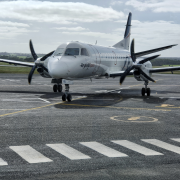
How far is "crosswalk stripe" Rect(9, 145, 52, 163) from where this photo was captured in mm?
8552

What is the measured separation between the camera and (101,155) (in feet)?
30.1

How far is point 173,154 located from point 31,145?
175 inches

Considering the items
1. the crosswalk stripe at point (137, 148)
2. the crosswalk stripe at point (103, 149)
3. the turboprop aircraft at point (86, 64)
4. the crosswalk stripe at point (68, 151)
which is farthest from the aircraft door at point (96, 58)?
the crosswalk stripe at point (68, 151)

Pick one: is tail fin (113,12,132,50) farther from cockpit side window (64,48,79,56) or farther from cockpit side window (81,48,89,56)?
cockpit side window (64,48,79,56)

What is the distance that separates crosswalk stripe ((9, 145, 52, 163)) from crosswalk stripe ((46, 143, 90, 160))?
2.18ft

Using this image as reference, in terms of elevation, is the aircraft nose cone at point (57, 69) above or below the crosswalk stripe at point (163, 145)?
above

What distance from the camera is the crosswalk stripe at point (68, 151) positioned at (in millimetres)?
8953

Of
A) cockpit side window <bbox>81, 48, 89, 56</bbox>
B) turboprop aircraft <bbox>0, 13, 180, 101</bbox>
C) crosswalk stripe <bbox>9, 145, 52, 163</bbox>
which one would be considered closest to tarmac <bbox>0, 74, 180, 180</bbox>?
crosswalk stripe <bbox>9, 145, 52, 163</bbox>

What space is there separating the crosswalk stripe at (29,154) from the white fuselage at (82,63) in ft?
37.4

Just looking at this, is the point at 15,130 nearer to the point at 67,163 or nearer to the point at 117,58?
the point at 67,163

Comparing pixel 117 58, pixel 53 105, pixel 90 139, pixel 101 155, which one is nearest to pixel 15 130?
pixel 90 139

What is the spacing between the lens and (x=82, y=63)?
2344 cm

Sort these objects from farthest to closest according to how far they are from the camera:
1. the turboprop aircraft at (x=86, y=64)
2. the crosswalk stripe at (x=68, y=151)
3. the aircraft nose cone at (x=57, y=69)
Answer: the turboprop aircraft at (x=86, y=64) < the aircraft nose cone at (x=57, y=69) < the crosswalk stripe at (x=68, y=151)

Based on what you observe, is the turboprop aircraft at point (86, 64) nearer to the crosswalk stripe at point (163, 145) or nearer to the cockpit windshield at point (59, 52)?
the cockpit windshield at point (59, 52)
